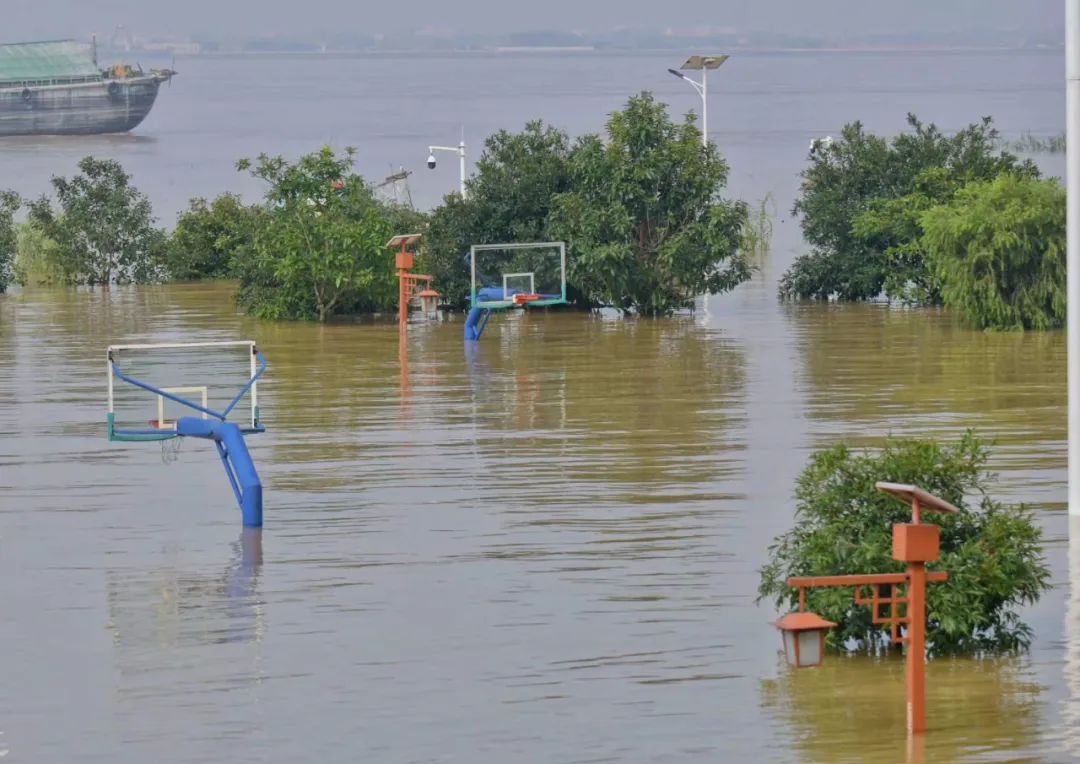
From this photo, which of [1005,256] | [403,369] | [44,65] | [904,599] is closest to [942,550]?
[904,599]

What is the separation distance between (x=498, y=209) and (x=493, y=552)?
1768cm

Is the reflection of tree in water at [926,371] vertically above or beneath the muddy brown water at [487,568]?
above

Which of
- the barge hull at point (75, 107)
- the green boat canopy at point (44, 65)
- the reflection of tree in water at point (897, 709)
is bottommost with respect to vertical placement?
the reflection of tree in water at point (897, 709)

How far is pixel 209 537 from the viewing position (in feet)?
45.7

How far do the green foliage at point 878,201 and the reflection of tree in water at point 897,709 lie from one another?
20.1 meters

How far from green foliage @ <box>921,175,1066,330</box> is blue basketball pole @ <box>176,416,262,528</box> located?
14188 mm

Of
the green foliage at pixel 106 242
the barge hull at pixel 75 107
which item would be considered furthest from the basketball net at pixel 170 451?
the barge hull at pixel 75 107

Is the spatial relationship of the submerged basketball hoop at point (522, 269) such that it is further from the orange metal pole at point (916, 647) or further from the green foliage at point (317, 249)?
the orange metal pole at point (916, 647)

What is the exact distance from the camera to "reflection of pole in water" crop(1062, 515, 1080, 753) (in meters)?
9.33

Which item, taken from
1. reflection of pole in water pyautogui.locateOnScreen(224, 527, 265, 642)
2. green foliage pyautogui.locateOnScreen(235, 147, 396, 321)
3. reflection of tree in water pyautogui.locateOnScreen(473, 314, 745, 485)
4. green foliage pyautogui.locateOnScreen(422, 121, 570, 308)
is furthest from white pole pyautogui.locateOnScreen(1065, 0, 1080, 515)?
green foliage pyautogui.locateOnScreen(422, 121, 570, 308)

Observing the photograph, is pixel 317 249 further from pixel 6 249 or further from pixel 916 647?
pixel 916 647

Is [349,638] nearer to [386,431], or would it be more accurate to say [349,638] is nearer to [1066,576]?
[1066,576]

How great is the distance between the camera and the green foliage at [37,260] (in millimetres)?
36875

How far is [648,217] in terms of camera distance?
29.7m
